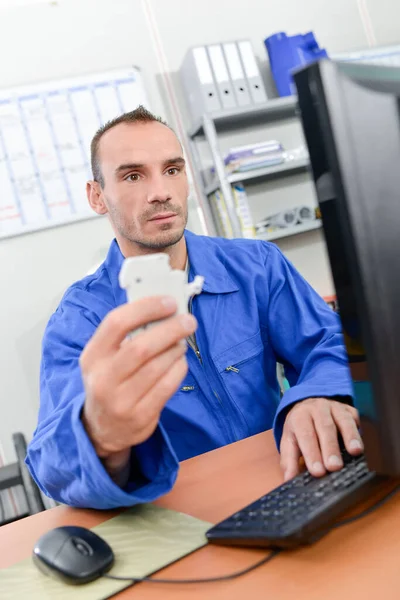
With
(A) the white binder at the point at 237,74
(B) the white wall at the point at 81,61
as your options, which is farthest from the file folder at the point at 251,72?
(B) the white wall at the point at 81,61

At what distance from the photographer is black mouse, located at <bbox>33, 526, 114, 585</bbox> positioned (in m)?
0.56

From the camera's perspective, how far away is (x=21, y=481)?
6.64 ft

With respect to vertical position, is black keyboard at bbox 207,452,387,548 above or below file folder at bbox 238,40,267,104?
below

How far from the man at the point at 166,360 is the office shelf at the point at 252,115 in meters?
1.19

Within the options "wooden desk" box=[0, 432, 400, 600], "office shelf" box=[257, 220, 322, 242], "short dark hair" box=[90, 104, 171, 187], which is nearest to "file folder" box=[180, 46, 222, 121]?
"office shelf" box=[257, 220, 322, 242]

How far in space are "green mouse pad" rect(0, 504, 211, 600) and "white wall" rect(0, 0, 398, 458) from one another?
1.90 meters

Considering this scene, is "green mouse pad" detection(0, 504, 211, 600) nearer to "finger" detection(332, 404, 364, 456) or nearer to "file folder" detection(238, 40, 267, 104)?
"finger" detection(332, 404, 364, 456)

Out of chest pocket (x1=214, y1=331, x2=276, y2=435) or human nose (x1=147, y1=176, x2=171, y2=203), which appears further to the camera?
human nose (x1=147, y1=176, x2=171, y2=203)

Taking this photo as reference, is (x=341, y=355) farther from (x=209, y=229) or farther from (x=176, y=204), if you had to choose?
(x=209, y=229)

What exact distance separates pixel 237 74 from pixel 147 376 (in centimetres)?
238

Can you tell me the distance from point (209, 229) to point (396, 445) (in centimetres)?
→ 237

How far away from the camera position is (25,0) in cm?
258

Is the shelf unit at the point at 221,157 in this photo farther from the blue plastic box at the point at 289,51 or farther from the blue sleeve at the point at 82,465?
the blue sleeve at the point at 82,465

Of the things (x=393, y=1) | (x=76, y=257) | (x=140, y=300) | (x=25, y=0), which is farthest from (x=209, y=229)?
(x=140, y=300)
